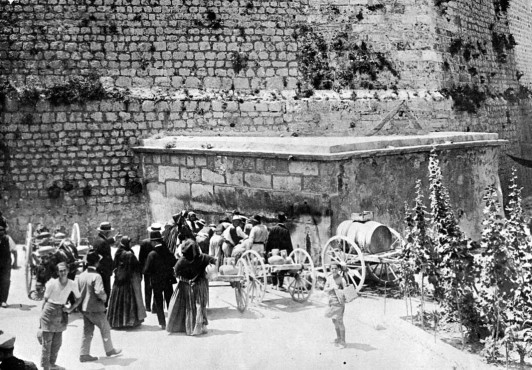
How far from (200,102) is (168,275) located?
761 cm

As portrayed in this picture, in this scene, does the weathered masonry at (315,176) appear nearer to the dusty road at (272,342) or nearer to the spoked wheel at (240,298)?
the spoked wheel at (240,298)

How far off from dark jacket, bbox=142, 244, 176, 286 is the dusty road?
63 cm

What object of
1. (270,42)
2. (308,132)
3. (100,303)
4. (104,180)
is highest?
(270,42)

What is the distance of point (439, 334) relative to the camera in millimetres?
6809

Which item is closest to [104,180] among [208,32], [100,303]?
[208,32]

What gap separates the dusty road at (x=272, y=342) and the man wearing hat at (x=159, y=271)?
1.12 feet

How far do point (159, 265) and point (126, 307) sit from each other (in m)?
0.66

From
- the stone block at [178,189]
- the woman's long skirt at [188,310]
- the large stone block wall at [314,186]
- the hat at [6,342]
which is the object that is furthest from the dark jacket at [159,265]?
the stone block at [178,189]

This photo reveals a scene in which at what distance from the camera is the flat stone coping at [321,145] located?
30.4ft

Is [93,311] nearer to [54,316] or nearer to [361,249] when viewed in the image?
[54,316]

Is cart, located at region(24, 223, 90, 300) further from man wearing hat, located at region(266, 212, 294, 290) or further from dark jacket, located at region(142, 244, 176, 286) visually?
man wearing hat, located at region(266, 212, 294, 290)

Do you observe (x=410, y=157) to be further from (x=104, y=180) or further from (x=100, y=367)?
(x=104, y=180)

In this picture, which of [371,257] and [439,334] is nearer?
[439,334]

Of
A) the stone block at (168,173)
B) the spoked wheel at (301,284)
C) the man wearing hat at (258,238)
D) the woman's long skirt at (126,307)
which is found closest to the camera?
the woman's long skirt at (126,307)
